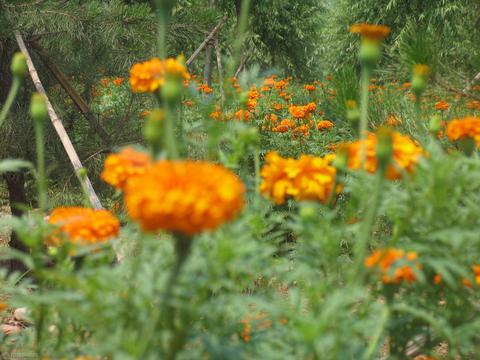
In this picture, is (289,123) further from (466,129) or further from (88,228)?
(88,228)

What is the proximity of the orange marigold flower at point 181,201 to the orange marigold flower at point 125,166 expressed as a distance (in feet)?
0.63

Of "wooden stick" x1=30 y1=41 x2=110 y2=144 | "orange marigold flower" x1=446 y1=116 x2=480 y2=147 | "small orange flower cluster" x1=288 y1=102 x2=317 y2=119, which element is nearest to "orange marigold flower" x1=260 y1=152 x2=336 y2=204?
"orange marigold flower" x1=446 y1=116 x2=480 y2=147

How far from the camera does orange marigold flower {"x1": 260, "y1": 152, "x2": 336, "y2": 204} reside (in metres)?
1.09

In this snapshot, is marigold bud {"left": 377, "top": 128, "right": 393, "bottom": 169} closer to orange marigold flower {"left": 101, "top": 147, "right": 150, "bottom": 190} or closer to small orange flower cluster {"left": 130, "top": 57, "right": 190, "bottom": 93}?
orange marigold flower {"left": 101, "top": 147, "right": 150, "bottom": 190}

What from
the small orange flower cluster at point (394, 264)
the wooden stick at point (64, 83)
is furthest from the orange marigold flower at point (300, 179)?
the wooden stick at point (64, 83)

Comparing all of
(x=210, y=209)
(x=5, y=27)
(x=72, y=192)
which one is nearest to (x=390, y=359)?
(x=210, y=209)

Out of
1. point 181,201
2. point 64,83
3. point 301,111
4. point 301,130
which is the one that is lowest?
point 301,130

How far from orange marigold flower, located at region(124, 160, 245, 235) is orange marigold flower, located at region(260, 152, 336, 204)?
378 millimetres

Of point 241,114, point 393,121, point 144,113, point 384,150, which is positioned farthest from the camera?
point 144,113

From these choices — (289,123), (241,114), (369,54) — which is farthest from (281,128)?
(369,54)

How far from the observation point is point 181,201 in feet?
2.21

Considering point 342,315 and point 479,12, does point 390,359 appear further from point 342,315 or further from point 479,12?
point 479,12

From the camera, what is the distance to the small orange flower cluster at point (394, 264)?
90 cm

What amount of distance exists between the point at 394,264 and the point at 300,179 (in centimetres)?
25
